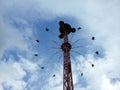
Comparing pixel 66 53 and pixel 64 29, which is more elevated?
pixel 64 29

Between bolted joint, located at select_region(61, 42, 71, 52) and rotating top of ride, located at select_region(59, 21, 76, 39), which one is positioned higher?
rotating top of ride, located at select_region(59, 21, 76, 39)

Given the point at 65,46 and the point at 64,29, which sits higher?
the point at 64,29

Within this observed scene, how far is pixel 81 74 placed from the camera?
52625 millimetres

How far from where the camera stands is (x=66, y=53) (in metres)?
52.3

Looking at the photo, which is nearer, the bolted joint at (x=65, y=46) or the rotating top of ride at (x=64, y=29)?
the bolted joint at (x=65, y=46)

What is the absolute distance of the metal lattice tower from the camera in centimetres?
4908

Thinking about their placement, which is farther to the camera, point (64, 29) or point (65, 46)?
point (64, 29)

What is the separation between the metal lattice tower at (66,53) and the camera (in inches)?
1932

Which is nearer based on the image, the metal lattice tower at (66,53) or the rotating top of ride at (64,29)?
the metal lattice tower at (66,53)

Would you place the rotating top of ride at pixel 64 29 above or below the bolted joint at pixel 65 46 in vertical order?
above

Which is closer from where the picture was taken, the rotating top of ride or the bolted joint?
the bolted joint

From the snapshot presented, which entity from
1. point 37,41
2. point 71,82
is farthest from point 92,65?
point 37,41

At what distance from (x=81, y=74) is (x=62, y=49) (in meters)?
6.00

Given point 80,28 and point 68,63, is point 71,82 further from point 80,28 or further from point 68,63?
point 80,28
